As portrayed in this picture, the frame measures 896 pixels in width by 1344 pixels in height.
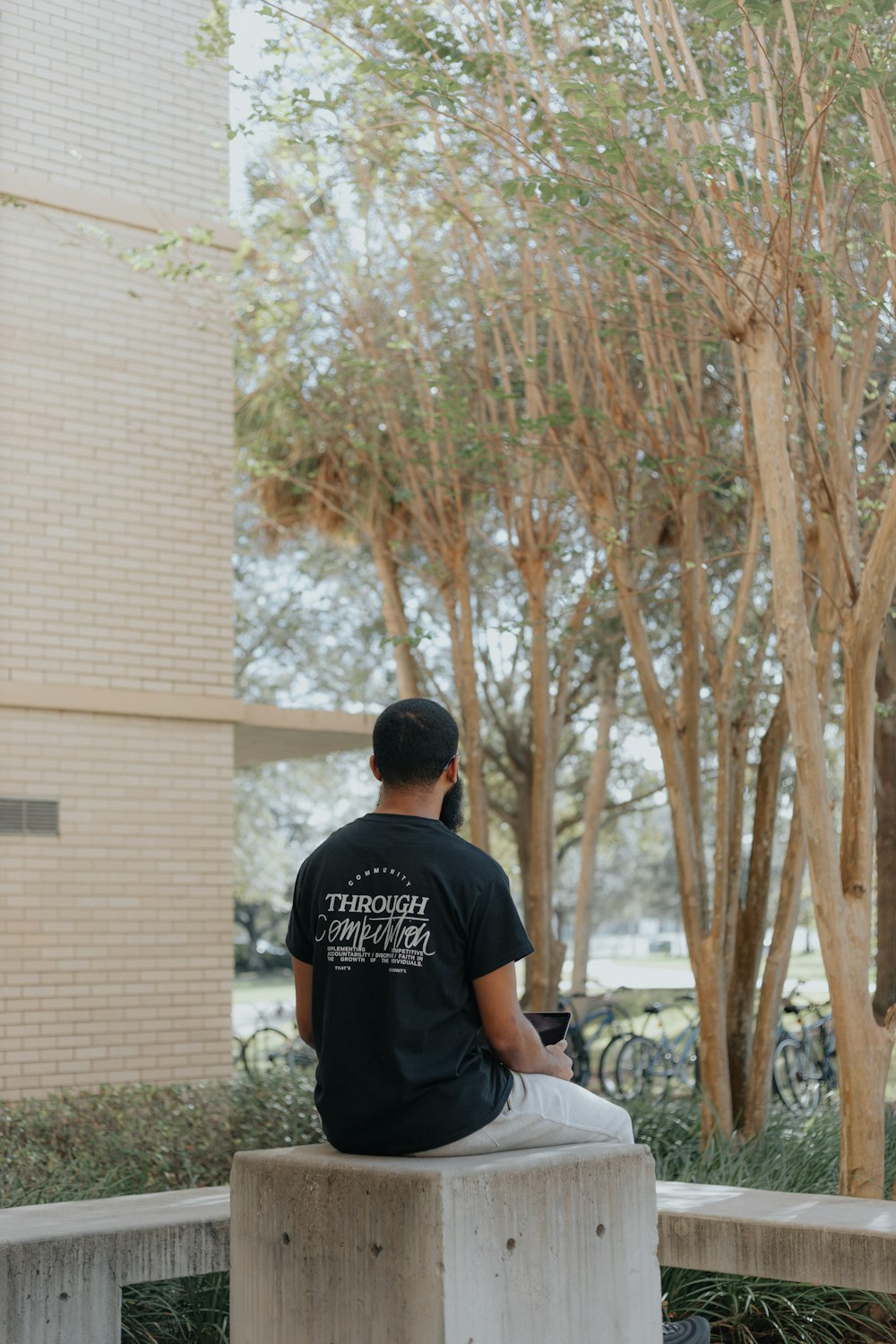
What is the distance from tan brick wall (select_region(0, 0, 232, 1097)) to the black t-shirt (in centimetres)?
689

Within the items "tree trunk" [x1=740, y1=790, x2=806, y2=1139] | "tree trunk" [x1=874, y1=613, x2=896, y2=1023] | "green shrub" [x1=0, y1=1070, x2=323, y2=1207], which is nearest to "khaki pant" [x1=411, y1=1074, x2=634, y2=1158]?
"green shrub" [x1=0, y1=1070, x2=323, y2=1207]

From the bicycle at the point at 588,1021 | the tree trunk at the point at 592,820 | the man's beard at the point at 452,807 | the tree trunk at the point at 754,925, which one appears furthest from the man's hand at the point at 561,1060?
the tree trunk at the point at 592,820

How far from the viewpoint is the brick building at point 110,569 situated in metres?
10.2

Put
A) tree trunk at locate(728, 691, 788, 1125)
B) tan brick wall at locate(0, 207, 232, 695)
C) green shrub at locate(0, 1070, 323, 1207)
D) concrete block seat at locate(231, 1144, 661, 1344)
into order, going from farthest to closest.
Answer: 1. tan brick wall at locate(0, 207, 232, 695)
2. tree trunk at locate(728, 691, 788, 1125)
3. green shrub at locate(0, 1070, 323, 1207)
4. concrete block seat at locate(231, 1144, 661, 1344)

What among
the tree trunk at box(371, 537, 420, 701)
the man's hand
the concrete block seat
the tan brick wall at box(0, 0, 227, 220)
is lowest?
the concrete block seat

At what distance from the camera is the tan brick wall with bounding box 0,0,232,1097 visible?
33.4ft

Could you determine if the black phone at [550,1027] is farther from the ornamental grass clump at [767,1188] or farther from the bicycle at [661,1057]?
the bicycle at [661,1057]

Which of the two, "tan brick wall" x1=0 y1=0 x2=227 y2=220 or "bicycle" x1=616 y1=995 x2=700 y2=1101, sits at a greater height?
"tan brick wall" x1=0 y1=0 x2=227 y2=220

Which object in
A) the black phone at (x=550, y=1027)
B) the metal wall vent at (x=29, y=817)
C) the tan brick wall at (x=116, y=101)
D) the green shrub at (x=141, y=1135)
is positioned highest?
the tan brick wall at (x=116, y=101)

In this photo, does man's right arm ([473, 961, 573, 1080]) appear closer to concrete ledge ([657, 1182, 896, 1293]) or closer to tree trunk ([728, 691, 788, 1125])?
concrete ledge ([657, 1182, 896, 1293])

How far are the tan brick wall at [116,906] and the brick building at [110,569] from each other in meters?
0.01

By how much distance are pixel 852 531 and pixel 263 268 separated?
22.9 feet

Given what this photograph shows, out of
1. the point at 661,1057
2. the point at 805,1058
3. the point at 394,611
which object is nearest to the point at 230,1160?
the point at 394,611

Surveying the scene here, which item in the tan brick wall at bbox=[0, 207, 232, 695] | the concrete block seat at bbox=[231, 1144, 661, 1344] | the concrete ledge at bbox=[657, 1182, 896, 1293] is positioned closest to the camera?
the concrete block seat at bbox=[231, 1144, 661, 1344]
